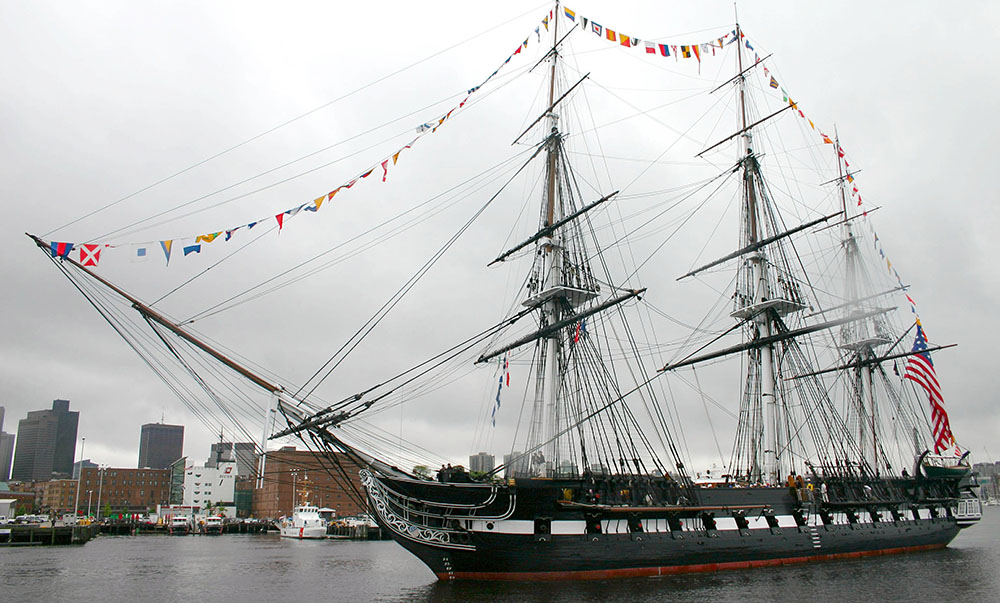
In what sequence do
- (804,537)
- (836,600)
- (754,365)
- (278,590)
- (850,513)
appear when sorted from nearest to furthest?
(836,600), (278,590), (804,537), (850,513), (754,365)

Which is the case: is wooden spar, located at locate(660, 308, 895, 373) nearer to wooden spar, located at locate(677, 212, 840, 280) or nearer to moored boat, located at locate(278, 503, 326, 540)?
wooden spar, located at locate(677, 212, 840, 280)

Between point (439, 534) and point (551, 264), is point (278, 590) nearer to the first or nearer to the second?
point (439, 534)

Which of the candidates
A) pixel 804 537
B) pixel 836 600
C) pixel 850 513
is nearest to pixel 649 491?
pixel 836 600

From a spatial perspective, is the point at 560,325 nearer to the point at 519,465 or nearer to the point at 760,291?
the point at 519,465

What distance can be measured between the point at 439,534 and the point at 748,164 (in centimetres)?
2947

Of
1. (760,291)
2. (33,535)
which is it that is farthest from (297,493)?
(760,291)

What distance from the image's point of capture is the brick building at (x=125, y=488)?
5084 inches

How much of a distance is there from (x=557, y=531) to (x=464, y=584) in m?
3.87

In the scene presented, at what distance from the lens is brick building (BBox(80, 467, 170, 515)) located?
12912cm

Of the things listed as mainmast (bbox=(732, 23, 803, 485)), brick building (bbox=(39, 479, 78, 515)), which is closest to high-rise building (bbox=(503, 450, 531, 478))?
mainmast (bbox=(732, 23, 803, 485))

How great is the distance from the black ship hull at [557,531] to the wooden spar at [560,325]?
710 cm

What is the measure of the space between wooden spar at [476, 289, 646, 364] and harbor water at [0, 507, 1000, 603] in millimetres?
10108

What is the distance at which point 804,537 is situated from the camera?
32375 mm

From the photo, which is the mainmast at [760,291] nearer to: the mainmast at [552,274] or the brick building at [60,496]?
the mainmast at [552,274]
